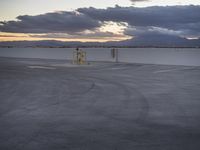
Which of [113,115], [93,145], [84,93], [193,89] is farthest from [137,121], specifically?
[193,89]

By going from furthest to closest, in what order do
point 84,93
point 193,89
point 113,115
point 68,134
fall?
point 193,89
point 84,93
point 113,115
point 68,134

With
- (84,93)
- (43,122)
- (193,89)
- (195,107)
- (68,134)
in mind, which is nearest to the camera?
(68,134)

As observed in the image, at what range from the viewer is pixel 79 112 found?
11.0 meters

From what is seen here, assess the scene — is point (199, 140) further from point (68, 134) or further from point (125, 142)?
point (68, 134)

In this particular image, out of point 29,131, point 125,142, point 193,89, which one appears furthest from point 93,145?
point 193,89

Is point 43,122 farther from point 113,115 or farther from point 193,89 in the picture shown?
point 193,89

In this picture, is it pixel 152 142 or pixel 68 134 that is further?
pixel 68 134

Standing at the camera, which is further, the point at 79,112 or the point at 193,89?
the point at 193,89

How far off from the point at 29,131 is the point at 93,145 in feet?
7.12

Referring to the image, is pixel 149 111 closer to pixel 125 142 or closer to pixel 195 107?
pixel 195 107

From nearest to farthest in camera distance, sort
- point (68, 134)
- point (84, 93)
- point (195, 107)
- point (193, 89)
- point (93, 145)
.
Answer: point (93, 145) < point (68, 134) < point (195, 107) < point (84, 93) < point (193, 89)

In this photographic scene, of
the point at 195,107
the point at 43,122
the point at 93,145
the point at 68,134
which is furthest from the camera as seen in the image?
the point at 195,107

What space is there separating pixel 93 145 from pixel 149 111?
13.9ft

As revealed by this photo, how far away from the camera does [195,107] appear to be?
38.9ft
